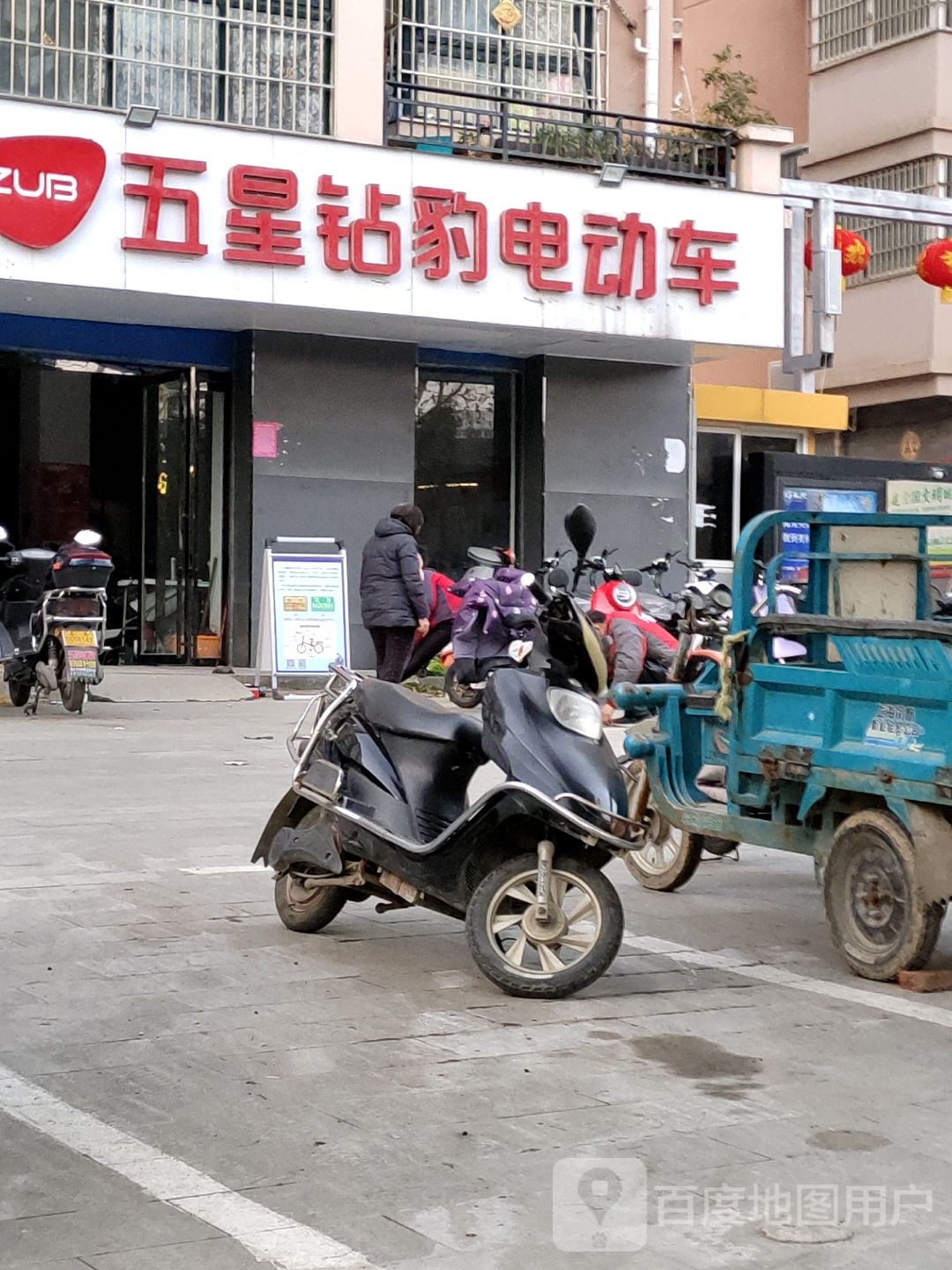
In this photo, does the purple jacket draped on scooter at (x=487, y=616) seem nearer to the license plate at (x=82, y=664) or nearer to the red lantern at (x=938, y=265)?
the license plate at (x=82, y=664)

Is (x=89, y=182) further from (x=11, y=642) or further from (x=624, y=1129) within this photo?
(x=624, y=1129)

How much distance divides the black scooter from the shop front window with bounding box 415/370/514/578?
1333cm

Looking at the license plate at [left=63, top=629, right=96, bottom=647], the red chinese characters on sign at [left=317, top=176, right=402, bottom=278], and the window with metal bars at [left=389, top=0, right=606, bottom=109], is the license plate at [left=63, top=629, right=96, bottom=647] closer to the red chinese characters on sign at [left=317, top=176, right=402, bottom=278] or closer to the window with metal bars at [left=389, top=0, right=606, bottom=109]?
the red chinese characters on sign at [left=317, top=176, right=402, bottom=278]

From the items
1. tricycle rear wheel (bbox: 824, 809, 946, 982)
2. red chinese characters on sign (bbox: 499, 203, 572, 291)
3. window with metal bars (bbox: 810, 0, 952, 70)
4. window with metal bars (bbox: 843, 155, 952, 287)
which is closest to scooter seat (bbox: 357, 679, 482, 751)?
tricycle rear wheel (bbox: 824, 809, 946, 982)

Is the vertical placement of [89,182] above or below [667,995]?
above

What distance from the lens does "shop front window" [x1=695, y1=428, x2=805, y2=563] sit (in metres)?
22.5

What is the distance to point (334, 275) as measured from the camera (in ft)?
56.6

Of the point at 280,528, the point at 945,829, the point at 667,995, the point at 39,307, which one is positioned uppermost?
the point at 39,307

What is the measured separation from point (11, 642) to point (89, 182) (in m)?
4.25

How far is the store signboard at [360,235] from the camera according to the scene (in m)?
16.0

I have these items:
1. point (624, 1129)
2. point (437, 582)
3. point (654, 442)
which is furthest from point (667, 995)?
point (654, 442)

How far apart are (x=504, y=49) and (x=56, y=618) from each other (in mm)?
9226

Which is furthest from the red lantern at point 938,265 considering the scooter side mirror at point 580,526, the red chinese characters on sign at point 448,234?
the scooter side mirror at point 580,526

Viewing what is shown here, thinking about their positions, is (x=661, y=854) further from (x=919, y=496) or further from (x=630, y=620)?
(x=919, y=496)
